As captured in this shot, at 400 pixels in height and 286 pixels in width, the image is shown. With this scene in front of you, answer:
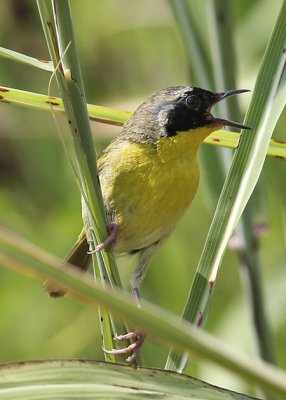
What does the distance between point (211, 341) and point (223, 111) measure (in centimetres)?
216

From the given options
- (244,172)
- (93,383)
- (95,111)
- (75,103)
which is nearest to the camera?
(93,383)

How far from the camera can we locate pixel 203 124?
10.1ft

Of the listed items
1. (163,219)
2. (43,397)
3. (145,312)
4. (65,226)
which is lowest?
(65,226)

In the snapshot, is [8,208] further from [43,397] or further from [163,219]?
[43,397]

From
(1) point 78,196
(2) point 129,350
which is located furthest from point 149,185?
(1) point 78,196

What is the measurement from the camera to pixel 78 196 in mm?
4520

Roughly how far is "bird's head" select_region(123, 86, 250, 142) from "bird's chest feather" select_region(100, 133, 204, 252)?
7 cm

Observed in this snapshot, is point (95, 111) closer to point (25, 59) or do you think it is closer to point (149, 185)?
point (25, 59)

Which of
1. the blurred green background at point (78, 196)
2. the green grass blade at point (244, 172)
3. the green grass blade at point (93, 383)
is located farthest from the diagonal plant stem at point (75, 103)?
the blurred green background at point (78, 196)

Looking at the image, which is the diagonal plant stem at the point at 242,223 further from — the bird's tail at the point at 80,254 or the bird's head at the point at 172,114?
the bird's tail at the point at 80,254

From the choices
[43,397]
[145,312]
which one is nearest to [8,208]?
[43,397]

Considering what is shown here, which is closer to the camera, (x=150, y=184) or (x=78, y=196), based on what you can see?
(x=150, y=184)

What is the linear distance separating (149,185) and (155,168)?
0.08 metres

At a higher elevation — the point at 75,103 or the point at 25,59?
the point at 25,59
